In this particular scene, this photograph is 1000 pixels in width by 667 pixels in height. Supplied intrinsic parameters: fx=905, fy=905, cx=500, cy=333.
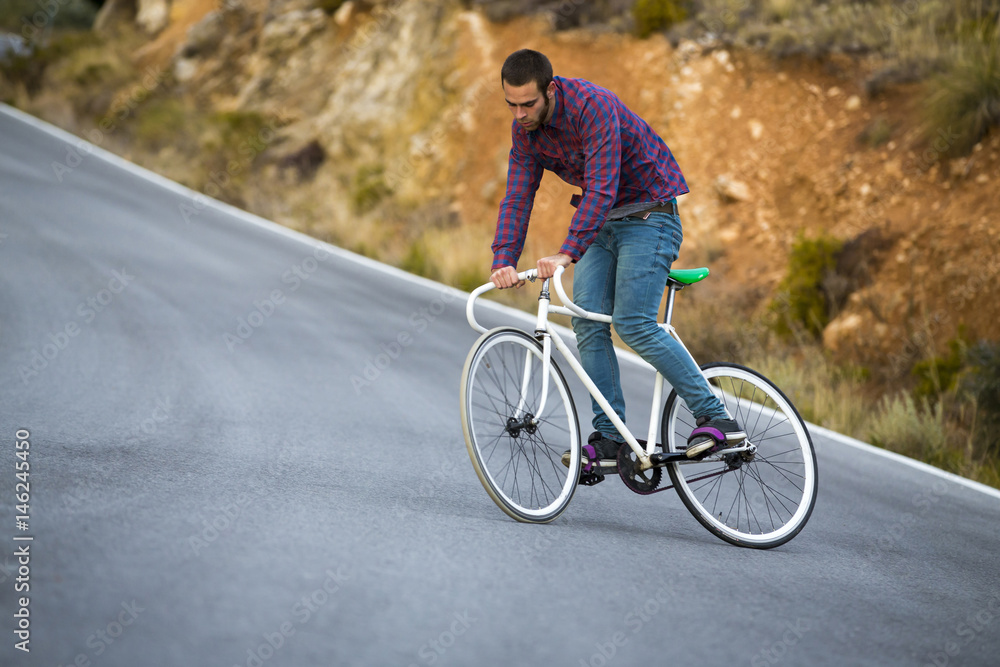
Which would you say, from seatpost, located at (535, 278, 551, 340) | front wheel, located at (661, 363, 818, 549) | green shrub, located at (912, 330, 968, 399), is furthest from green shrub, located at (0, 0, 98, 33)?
front wheel, located at (661, 363, 818, 549)

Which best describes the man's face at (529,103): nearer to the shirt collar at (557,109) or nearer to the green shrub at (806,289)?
the shirt collar at (557,109)

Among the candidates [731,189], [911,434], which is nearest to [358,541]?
[911,434]

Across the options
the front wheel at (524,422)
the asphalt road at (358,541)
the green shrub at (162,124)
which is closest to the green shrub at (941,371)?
the asphalt road at (358,541)

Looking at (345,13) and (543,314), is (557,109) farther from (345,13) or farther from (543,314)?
(345,13)

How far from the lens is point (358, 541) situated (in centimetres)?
388

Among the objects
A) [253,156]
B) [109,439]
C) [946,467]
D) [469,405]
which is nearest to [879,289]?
[946,467]

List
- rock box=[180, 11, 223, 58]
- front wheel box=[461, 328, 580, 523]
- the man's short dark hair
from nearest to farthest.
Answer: the man's short dark hair < front wheel box=[461, 328, 580, 523] < rock box=[180, 11, 223, 58]

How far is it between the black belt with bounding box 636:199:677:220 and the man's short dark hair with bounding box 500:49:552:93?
836 millimetres

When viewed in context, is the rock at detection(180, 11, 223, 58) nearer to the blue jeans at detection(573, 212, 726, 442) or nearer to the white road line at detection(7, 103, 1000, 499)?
the white road line at detection(7, 103, 1000, 499)

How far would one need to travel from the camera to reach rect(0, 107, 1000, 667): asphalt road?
310 centimetres

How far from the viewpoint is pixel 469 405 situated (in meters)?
4.18

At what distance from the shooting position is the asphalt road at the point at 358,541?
122 inches

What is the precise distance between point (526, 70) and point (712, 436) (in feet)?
6.46

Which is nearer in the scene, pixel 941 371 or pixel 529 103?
pixel 529 103
